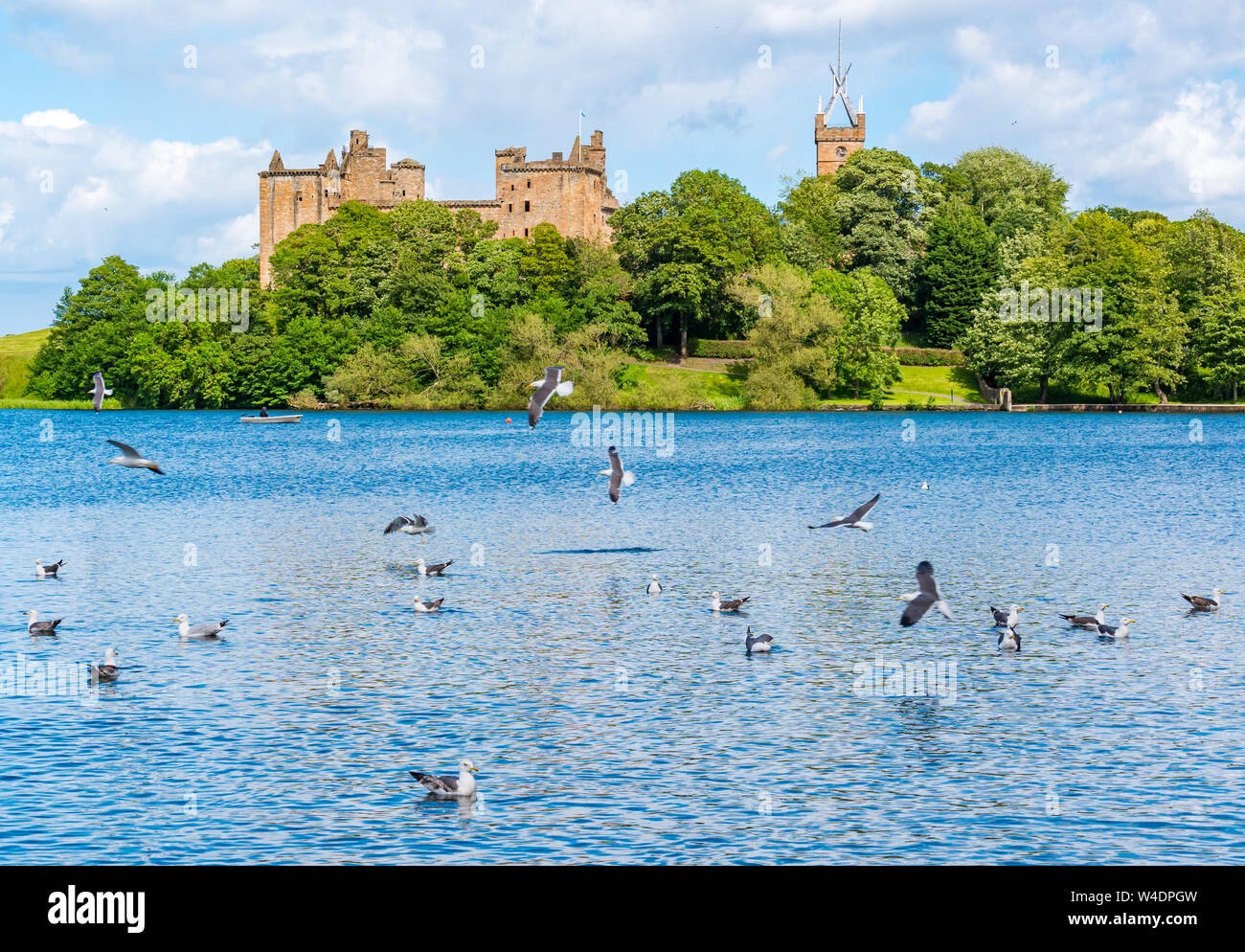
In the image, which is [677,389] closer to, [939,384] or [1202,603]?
[939,384]

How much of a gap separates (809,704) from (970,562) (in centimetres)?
1632

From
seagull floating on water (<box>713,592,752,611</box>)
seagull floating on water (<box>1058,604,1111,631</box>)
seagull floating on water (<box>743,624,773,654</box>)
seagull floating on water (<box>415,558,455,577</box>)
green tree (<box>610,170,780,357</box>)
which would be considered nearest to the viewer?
seagull floating on water (<box>743,624,773,654</box>)

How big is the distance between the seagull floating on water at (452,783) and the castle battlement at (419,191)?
150799 mm

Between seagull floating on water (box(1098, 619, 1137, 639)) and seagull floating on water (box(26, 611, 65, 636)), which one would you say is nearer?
seagull floating on water (box(1098, 619, 1137, 639))

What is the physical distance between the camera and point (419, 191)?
17350 cm

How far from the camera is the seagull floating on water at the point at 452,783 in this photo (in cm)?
1616

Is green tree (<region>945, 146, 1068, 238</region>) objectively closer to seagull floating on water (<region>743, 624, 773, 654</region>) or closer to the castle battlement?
the castle battlement

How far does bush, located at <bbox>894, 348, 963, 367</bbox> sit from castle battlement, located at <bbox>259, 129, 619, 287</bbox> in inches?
1880

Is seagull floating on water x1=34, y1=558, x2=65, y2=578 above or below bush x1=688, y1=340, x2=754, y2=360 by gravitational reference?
below

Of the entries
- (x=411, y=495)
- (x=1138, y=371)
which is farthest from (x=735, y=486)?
(x=1138, y=371)

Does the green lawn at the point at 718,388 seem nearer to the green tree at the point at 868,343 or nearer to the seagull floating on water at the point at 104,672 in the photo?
the green tree at the point at 868,343

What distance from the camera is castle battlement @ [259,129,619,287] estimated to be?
6570 inches

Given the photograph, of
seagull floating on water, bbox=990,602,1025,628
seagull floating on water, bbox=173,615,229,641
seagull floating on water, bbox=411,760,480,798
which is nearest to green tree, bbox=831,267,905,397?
seagull floating on water, bbox=990,602,1025,628
